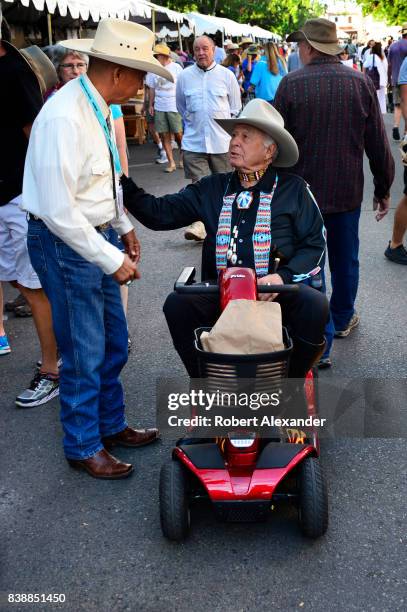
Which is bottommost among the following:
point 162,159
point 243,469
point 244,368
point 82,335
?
point 162,159

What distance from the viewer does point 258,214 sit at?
3281 millimetres

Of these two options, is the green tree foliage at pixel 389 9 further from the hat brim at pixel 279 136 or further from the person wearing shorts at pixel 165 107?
the hat brim at pixel 279 136

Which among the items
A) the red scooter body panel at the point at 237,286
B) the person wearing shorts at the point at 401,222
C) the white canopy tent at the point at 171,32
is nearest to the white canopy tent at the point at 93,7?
the person wearing shorts at the point at 401,222

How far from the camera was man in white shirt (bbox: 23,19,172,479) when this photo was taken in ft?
9.04

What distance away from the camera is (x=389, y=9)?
3528cm

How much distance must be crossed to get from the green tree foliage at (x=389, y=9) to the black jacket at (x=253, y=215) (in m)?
31.2

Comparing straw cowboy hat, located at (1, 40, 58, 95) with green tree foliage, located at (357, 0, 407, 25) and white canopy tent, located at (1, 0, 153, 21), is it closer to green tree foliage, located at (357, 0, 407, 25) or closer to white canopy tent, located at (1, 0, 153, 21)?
white canopy tent, located at (1, 0, 153, 21)

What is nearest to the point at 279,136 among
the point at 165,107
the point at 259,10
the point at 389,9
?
the point at 165,107

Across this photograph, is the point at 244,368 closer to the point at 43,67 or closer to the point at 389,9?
the point at 43,67

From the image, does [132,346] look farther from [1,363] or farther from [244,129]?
[244,129]

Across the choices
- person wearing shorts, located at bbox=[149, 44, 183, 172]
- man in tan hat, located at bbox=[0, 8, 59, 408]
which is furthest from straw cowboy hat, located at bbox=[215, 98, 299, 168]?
person wearing shorts, located at bbox=[149, 44, 183, 172]

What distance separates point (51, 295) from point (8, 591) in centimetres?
118

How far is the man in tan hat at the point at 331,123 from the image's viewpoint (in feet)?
13.3

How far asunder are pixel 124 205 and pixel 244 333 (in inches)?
46.4
